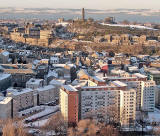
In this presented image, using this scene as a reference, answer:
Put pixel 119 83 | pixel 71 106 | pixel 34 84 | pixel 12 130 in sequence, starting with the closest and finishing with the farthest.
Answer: pixel 12 130 < pixel 71 106 < pixel 119 83 < pixel 34 84

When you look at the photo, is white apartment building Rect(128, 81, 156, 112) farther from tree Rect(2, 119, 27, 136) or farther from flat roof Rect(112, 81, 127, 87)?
tree Rect(2, 119, 27, 136)

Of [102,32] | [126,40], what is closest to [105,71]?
[126,40]

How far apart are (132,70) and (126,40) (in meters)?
7.96

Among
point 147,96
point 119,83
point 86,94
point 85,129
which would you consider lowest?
point 85,129

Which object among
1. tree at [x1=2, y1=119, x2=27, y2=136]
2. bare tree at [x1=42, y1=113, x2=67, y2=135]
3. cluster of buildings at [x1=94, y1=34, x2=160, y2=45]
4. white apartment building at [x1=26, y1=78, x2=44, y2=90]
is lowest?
bare tree at [x1=42, y1=113, x2=67, y2=135]

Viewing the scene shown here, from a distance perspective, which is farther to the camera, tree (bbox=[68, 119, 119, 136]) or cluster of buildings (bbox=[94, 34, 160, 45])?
cluster of buildings (bbox=[94, 34, 160, 45])

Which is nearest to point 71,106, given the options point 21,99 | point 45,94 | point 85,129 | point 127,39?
point 85,129

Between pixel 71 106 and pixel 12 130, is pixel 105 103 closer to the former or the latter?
pixel 71 106

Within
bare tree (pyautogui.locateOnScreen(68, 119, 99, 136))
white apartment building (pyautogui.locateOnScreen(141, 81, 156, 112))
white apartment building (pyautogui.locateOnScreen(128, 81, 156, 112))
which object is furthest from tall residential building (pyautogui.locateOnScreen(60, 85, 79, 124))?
white apartment building (pyautogui.locateOnScreen(141, 81, 156, 112))

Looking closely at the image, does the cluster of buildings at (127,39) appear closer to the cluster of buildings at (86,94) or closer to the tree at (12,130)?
the cluster of buildings at (86,94)

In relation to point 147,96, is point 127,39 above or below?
above

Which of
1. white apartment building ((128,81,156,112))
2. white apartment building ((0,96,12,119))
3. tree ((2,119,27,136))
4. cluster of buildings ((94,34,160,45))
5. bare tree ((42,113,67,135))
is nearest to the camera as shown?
tree ((2,119,27,136))

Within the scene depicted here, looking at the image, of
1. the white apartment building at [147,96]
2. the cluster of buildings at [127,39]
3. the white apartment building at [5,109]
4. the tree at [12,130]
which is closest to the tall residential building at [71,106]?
the tree at [12,130]

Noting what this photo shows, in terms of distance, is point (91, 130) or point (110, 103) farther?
point (110, 103)
